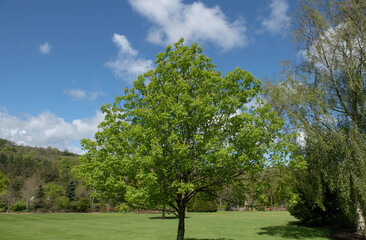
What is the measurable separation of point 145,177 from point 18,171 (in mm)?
104102

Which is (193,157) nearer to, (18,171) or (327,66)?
(327,66)

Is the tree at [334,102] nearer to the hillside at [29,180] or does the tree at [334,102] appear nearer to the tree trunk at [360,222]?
the tree trunk at [360,222]

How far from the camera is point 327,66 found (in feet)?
64.6

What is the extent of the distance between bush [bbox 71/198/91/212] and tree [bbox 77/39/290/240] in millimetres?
48023

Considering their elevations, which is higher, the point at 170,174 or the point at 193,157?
the point at 193,157

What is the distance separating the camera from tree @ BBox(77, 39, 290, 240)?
11.1m

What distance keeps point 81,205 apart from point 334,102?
53.6 m

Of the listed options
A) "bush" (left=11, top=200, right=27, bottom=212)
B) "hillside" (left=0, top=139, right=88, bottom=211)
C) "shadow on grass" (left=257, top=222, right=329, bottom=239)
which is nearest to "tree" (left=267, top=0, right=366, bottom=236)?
"shadow on grass" (left=257, top=222, right=329, bottom=239)

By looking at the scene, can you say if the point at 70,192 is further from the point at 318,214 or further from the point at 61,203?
the point at 318,214

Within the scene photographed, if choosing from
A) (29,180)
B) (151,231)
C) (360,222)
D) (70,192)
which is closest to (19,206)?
(29,180)

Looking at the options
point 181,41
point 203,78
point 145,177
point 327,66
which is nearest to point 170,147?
point 145,177

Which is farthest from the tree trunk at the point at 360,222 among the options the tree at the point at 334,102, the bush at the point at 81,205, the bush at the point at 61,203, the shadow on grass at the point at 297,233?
the bush at the point at 61,203

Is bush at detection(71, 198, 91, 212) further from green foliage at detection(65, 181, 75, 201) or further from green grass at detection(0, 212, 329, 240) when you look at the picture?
green grass at detection(0, 212, 329, 240)

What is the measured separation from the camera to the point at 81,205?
182 ft
